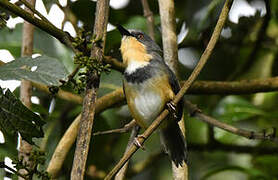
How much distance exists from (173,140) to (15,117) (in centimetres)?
131

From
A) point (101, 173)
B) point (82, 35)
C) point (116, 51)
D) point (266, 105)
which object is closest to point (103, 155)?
point (101, 173)

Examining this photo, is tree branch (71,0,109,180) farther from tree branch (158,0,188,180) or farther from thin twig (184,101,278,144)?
thin twig (184,101,278,144)

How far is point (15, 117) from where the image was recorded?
1557 millimetres

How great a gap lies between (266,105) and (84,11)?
4.71 ft

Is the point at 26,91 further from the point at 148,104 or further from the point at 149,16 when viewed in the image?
the point at 149,16

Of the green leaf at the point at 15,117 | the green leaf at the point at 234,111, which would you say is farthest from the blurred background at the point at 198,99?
the green leaf at the point at 15,117

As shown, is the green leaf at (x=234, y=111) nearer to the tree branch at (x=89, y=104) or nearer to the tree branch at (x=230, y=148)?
the tree branch at (x=230, y=148)

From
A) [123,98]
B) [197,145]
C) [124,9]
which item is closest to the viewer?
[123,98]

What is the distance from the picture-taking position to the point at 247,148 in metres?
3.47

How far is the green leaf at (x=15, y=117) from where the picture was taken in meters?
1.54

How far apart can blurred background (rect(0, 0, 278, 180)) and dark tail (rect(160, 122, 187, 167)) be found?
39cm

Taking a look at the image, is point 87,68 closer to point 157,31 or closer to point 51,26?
point 51,26

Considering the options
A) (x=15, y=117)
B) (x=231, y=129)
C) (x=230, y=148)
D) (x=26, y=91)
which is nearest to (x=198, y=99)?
(x=230, y=148)

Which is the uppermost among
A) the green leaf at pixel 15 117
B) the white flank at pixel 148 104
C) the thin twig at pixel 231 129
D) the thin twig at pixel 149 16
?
the thin twig at pixel 149 16
